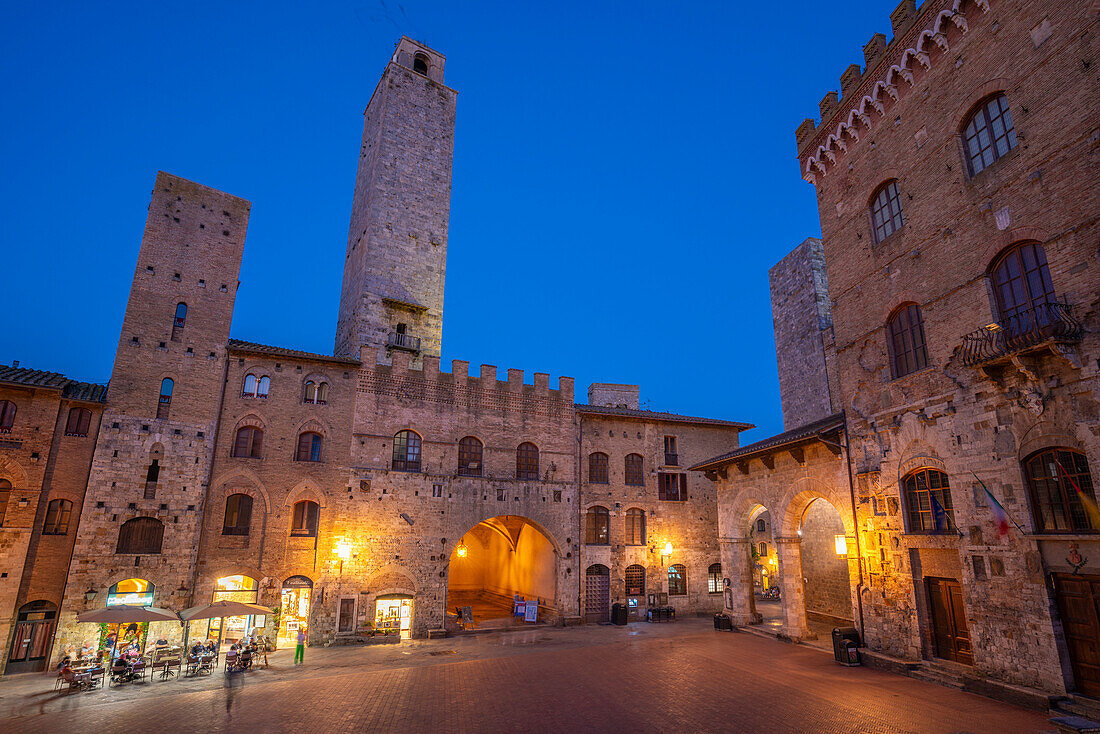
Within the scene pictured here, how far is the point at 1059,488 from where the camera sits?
37.6ft

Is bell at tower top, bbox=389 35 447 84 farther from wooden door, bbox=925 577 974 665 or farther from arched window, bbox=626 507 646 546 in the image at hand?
wooden door, bbox=925 577 974 665

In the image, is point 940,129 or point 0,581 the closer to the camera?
point 940,129

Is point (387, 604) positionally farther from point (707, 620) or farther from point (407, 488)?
point (707, 620)

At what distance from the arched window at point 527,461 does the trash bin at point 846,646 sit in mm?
14101

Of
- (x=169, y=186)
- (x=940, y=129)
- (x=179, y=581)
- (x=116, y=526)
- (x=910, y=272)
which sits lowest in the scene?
(x=179, y=581)

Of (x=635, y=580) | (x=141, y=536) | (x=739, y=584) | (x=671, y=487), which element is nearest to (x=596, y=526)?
(x=635, y=580)

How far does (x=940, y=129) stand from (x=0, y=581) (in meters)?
31.8

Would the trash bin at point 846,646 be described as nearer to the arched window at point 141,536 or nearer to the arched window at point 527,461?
the arched window at point 527,461

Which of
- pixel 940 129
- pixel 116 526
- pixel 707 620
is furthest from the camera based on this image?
pixel 707 620

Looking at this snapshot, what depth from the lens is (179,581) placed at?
19.3 metres

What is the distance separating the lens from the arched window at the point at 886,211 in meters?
16.5

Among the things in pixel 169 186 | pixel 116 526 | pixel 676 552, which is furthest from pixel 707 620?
pixel 169 186

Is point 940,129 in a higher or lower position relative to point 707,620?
higher

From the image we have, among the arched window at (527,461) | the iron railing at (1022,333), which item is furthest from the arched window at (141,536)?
the iron railing at (1022,333)
